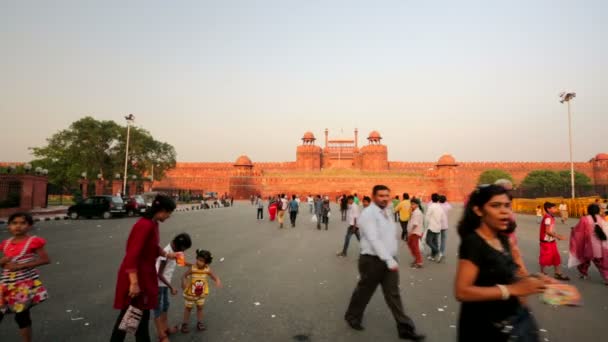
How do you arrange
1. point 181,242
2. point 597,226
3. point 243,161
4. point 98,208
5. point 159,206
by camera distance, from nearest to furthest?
point 159,206, point 181,242, point 597,226, point 98,208, point 243,161

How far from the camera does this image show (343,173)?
170 feet

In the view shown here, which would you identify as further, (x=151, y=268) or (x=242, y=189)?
(x=242, y=189)

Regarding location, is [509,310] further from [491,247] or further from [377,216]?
[377,216]

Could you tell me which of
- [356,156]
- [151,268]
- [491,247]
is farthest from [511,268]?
[356,156]

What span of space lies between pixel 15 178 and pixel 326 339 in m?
21.4

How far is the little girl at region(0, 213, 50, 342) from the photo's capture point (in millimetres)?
2844

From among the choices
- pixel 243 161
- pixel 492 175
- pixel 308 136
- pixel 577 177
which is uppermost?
pixel 308 136

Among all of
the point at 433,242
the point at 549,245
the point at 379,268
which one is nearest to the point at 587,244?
the point at 549,245

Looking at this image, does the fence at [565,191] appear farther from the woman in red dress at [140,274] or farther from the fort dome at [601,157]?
the fort dome at [601,157]

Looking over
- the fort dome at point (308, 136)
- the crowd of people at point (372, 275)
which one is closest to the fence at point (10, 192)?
the crowd of people at point (372, 275)

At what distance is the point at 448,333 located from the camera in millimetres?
3557

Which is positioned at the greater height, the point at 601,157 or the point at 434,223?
the point at 601,157

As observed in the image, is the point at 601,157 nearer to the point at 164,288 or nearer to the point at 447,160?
the point at 447,160

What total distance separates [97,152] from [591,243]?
35353 mm
